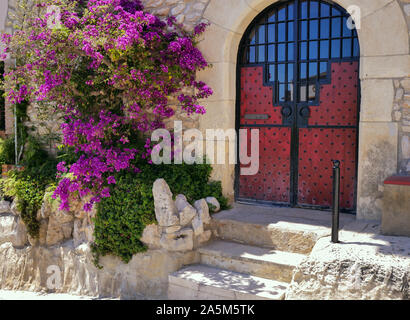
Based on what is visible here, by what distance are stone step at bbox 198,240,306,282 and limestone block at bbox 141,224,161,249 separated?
47 cm

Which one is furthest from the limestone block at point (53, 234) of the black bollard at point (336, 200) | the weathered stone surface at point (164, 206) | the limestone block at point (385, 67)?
the limestone block at point (385, 67)

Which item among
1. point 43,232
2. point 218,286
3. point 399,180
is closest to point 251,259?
point 218,286

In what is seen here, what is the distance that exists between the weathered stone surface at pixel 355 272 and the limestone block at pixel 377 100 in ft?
4.24

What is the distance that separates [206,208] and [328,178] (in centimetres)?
154

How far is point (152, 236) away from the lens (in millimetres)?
4512

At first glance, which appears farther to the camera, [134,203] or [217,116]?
[217,116]

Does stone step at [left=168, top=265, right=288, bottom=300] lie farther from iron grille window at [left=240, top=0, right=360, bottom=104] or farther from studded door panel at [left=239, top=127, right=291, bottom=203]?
iron grille window at [left=240, top=0, right=360, bottom=104]

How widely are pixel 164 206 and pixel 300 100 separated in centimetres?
215

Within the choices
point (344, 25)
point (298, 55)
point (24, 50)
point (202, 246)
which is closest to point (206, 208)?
point (202, 246)

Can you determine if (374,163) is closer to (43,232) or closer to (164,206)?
(164,206)

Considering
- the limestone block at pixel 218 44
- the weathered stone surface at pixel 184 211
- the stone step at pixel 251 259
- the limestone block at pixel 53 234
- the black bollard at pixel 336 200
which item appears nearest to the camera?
the black bollard at pixel 336 200

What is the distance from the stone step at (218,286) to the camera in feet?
12.2

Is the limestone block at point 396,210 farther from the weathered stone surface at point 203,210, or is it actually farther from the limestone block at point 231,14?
the limestone block at point 231,14
